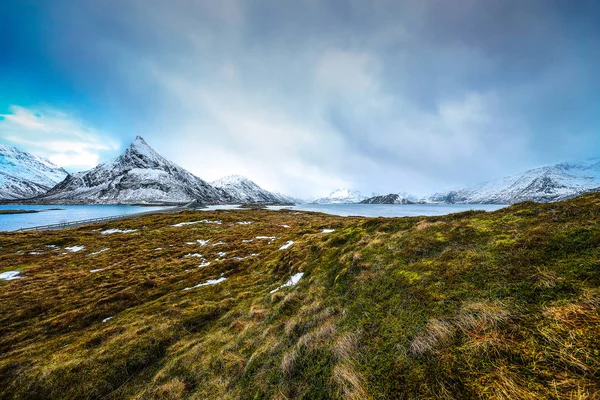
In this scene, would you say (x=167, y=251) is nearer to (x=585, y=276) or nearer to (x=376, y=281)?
(x=376, y=281)

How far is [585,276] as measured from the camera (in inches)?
159

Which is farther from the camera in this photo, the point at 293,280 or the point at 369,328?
the point at 293,280

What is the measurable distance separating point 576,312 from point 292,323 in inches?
240

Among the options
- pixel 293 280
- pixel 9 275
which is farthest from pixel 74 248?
pixel 293 280

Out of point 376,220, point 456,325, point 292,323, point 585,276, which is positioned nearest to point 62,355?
point 292,323

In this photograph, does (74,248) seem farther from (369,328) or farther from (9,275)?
(369,328)

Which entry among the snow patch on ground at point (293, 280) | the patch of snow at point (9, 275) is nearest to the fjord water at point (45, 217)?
the patch of snow at point (9, 275)

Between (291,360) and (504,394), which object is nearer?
(504,394)

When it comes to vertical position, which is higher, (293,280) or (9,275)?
(293,280)

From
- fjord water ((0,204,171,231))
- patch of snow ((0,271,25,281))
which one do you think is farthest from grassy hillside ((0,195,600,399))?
fjord water ((0,204,171,231))

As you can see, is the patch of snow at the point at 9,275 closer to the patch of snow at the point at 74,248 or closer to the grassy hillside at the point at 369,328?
the patch of snow at the point at 74,248

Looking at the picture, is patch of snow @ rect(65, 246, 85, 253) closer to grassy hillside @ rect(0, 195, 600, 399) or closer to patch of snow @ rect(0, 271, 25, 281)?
patch of snow @ rect(0, 271, 25, 281)

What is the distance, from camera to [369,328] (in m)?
5.18

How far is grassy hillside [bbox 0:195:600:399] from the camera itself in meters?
3.25
